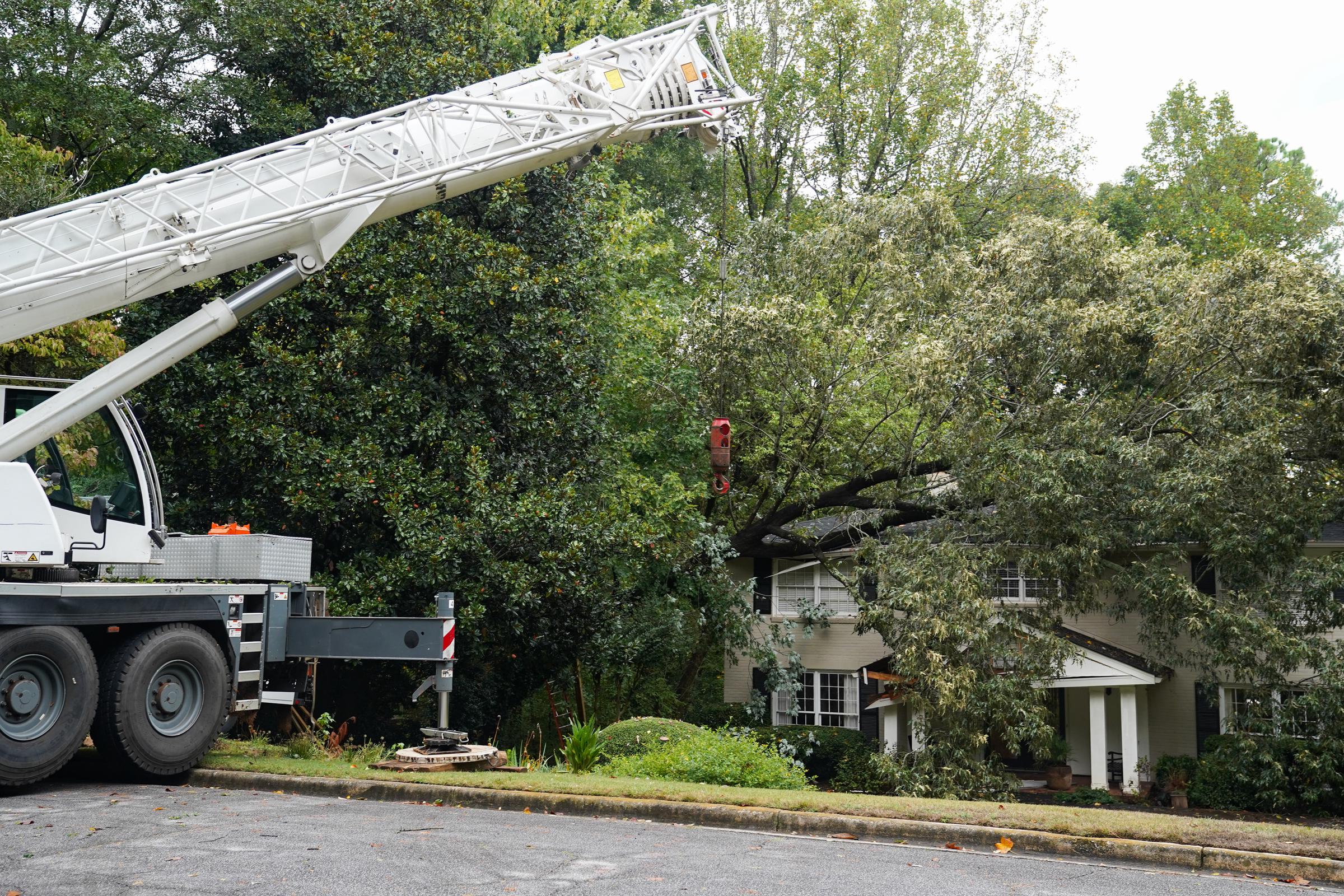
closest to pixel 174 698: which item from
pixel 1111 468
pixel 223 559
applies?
pixel 223 559

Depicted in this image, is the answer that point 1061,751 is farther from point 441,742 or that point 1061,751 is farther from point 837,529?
point 441,742

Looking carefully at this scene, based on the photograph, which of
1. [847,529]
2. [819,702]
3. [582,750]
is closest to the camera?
[582,750]

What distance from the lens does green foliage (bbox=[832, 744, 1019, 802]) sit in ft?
50.3

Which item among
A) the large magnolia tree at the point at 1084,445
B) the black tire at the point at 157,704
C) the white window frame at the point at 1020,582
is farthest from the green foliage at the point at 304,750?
the white window frame at the point at 1020,582

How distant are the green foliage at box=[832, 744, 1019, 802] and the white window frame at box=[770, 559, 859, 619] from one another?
8.93 metres

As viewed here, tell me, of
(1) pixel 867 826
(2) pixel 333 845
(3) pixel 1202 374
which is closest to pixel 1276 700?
(3) pixel 1202 374

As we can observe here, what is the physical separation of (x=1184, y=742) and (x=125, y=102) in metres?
22.8

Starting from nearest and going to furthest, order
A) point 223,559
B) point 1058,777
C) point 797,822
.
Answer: point 797,822
point 223,559
point 1058,777

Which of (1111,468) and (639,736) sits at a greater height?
(1111,468)

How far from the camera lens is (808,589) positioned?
84.5ft

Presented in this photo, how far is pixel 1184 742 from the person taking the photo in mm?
22625

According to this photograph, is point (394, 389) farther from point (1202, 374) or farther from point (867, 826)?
point (1202, 374)

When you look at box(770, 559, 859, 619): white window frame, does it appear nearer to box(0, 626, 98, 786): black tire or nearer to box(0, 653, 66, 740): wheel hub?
box(0, 626, 98, 786): black tire

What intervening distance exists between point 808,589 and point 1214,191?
78.5ft
